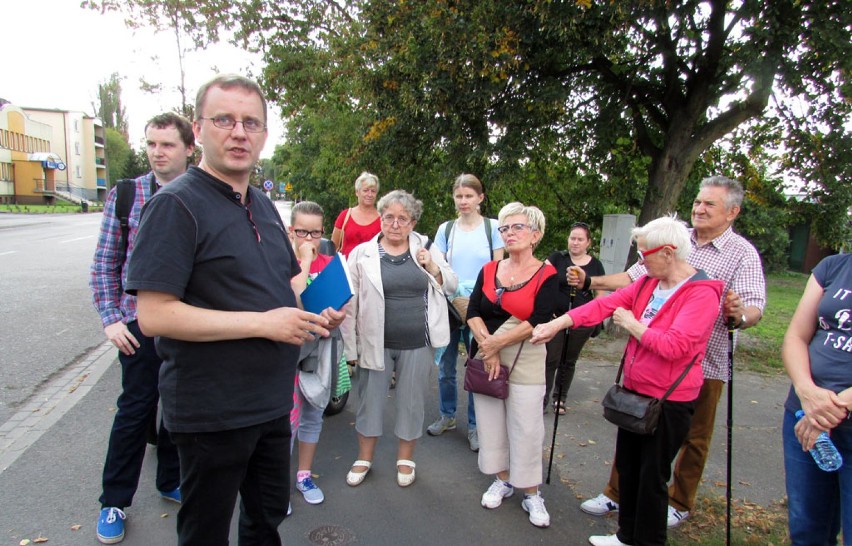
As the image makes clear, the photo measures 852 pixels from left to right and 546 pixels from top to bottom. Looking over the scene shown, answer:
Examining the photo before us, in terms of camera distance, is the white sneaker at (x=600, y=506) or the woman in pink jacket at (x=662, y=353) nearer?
the woman in pink jacket at (x=662, y=353)

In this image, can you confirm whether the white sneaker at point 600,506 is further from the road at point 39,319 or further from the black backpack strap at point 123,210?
the road at point 39,319

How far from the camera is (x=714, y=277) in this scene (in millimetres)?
3119

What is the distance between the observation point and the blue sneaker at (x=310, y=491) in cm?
329

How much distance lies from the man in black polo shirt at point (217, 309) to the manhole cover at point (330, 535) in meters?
1.13

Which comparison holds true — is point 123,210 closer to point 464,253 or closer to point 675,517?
point 464,253

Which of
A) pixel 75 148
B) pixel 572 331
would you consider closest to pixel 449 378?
pixel 572 331

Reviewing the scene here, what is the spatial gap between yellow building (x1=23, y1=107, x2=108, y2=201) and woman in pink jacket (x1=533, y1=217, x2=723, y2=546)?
70.0m

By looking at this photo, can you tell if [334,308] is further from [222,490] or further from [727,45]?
[727,45]

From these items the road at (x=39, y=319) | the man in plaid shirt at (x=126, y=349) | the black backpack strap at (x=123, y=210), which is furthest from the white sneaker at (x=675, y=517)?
the road at (x=39, y=319)

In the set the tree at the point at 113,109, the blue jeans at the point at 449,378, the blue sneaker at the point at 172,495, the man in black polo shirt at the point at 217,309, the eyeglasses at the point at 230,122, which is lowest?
the blue sneaker at the point at 172,495

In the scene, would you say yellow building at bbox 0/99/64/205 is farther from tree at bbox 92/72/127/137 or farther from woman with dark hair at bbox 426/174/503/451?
woman with dark hair at bbox 426/174/503/451

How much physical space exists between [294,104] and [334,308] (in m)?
10.4

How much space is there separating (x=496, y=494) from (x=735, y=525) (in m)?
1.47

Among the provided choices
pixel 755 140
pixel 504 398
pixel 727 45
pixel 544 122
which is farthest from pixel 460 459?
pixel 755 140
